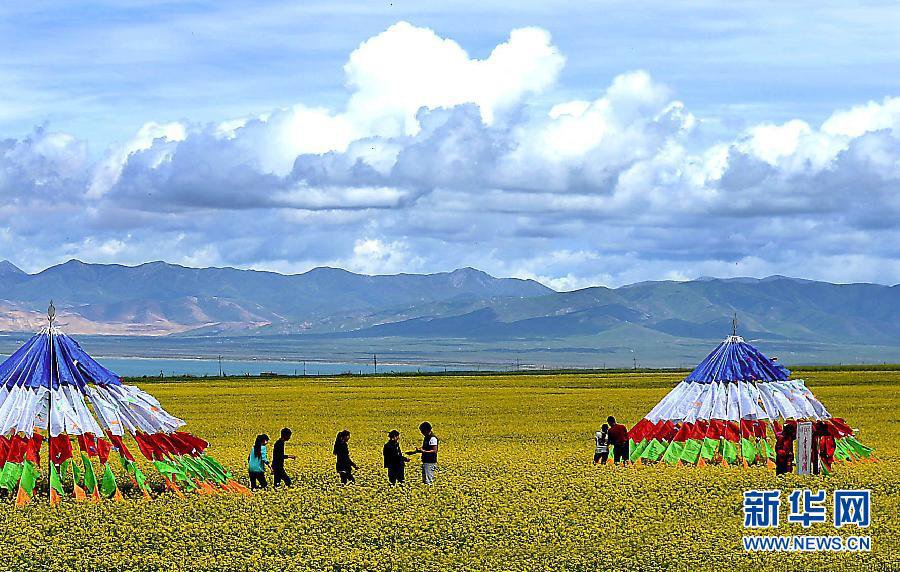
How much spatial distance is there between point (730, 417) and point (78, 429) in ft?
68.1

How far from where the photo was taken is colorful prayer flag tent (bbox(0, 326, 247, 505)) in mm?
35000

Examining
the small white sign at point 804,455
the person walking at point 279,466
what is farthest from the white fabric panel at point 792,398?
the person walking at point 279,466

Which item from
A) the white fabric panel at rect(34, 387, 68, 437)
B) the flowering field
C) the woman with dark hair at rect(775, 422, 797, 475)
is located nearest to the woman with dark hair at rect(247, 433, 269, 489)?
the flowering field

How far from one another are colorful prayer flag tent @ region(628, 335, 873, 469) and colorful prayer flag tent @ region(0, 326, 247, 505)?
14.5 m

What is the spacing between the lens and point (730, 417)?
1660 inches

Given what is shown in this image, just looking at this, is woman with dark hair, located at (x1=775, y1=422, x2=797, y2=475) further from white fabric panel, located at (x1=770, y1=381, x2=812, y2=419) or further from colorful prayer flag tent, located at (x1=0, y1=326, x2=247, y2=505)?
colorful prayer flag tent, located at (x1=0, y1=326, x2=247, y2=505)

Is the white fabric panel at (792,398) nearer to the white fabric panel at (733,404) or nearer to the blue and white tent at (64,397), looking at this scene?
the white fabric panel at (733,404)

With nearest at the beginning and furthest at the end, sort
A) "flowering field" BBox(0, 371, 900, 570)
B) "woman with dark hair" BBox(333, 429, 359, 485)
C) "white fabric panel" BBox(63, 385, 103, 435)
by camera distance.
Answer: "flowering field" BBox(0, 371, 900, 570), "white fabric panel" BBox(63, 385, 103, 435), "woman with dark hair" BBox(333, 429, 359, 485)

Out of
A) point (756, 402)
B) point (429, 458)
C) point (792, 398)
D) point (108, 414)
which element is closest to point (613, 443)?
point (756, 402)

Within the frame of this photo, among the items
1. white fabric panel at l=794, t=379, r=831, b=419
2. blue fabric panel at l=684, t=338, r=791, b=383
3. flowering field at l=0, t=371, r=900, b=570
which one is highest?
blue fabric panel at l=684, t=338, r=791, b=383

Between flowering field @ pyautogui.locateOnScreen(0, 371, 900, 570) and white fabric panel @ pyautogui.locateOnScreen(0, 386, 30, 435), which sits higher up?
white fabric panel @ pyautogui.locateOnScreen(0, 386, 30, 435)

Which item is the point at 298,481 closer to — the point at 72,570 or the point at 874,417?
the point at 72,570

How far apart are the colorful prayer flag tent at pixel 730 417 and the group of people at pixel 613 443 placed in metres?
0.81

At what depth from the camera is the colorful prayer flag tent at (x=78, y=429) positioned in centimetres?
3500
